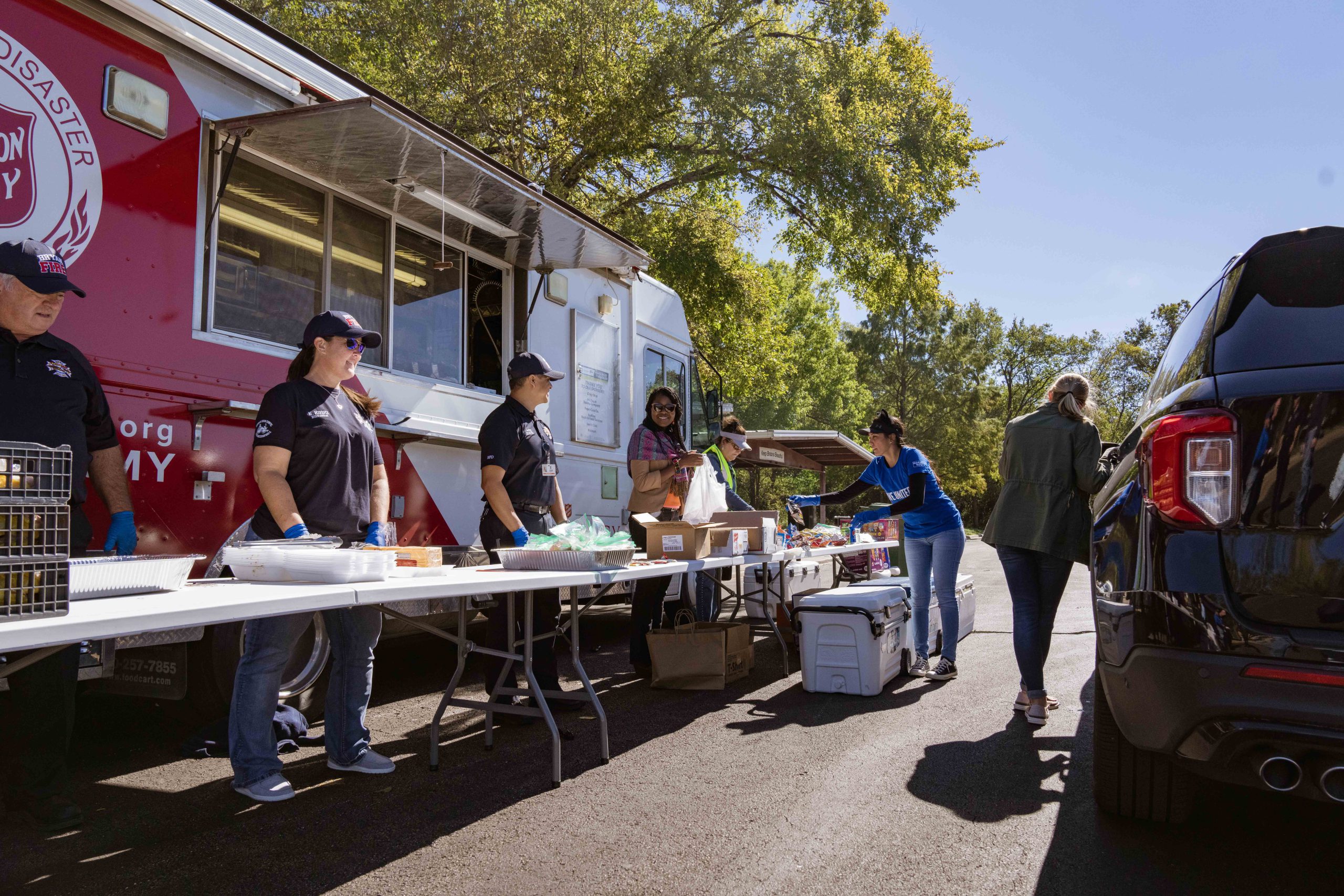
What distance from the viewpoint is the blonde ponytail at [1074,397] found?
4684 mm

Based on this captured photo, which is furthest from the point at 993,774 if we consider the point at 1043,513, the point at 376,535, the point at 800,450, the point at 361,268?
the point at 800,450

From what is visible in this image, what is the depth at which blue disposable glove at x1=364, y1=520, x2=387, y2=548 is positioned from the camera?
371 centimetres

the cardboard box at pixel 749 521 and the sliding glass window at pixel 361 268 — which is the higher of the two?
the sliding glass window at pixel 361 268

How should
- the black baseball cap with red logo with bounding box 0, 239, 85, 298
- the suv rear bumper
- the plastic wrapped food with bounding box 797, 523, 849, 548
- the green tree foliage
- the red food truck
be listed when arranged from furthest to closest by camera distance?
the green tree foliage
the plastic wrapped food with bounding box 797, 523, 849, 548
the red food truck
the black baseball cap with red logo with bounding box 0, 239, 85, 298
the suv rear bumper

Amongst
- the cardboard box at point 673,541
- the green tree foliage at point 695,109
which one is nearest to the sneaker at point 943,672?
the cardboard box at point 673,541

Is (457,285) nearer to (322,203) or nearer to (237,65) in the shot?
(322,203)

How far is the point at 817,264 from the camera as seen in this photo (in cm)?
1731

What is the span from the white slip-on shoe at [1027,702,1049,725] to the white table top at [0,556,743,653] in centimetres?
247

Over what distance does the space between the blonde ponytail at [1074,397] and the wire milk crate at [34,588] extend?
425 centimetres

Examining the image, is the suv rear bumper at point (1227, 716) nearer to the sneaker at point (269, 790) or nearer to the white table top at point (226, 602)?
the white table top at point (226, 602)

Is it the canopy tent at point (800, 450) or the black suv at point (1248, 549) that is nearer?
the black suv at point (1248, 549)

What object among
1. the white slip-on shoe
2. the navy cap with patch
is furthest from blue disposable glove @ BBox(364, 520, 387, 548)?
the white slip-on shoe

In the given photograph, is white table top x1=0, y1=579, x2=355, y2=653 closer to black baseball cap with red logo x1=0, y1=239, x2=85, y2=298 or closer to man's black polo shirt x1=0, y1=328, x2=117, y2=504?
man's black polo shirt x1=0, y1=328, x2=117, y2=504

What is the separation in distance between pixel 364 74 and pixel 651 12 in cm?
462
